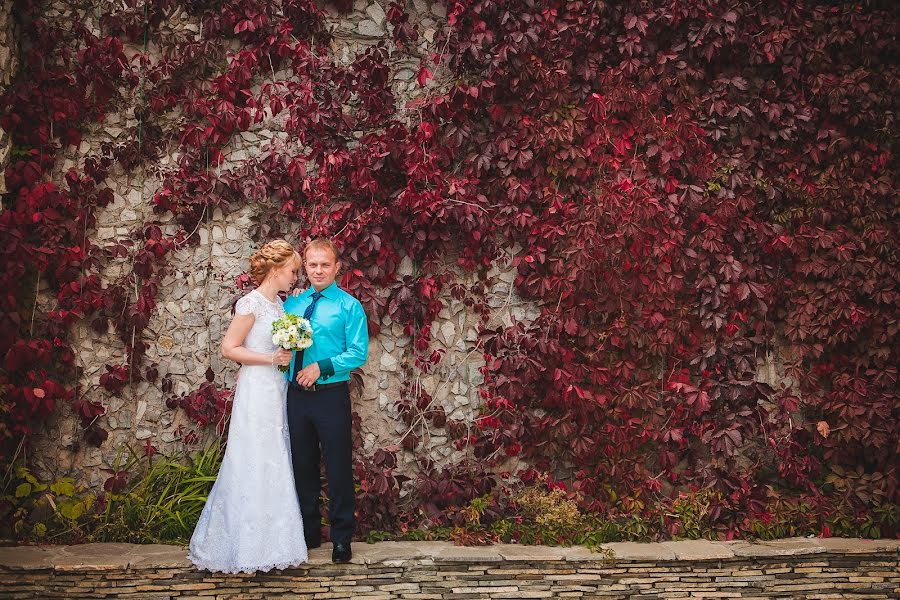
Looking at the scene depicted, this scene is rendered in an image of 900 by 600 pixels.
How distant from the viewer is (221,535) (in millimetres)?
3832

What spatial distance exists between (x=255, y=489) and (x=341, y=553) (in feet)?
2.12

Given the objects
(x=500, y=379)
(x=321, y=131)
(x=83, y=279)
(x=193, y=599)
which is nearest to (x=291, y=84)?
(x=321, y=131)

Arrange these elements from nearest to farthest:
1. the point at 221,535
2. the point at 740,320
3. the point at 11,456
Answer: the point at 221,535, the point at 11,456, the point at 740,320

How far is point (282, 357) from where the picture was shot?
3863 millimetres

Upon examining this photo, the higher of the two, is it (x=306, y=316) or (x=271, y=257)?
(x=271, y=257)

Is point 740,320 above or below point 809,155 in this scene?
below

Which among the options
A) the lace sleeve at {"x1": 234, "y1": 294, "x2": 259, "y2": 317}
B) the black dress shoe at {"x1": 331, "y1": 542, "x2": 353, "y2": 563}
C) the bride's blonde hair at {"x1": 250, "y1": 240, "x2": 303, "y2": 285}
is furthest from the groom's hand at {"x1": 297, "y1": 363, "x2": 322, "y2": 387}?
the black dress shoe at {"x1": 331, "y1": 542, "x2": 353, "y2": 563}

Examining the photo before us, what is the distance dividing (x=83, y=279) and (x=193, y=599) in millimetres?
2224

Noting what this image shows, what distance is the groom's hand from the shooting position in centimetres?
382

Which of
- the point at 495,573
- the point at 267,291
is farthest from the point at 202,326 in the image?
the point at 495,573

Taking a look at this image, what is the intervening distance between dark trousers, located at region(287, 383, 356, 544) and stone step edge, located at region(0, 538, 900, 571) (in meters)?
0.31

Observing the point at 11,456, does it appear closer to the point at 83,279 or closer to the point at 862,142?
the point at 83,279

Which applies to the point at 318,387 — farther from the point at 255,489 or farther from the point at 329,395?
the point at 255,489

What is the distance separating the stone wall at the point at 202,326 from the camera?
470cm
